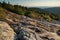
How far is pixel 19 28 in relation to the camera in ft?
41.5

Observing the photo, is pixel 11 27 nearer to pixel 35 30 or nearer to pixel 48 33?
pixel 35 30

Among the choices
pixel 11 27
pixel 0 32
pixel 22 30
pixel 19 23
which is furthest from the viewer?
pixel 19 23

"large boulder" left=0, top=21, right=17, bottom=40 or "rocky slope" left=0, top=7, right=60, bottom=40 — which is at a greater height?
"rocky slope" left=0, top=7, right=60, bottom=40

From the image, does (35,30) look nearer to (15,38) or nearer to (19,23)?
(19,23)

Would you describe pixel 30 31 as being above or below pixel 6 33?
above

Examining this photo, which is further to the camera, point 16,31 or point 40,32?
point 40,32

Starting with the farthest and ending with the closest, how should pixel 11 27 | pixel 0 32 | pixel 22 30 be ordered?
pixel 11 27 → pixel 22 30 → pixel 0 32

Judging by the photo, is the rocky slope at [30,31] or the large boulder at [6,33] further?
the rocky slope at [30,31]

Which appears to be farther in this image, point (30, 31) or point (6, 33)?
point (30, 31)

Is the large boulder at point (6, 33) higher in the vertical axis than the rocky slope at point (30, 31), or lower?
lower

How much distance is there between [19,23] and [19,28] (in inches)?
44.1

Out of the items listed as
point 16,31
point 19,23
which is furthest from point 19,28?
point 19,23

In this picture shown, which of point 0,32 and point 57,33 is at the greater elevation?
point 57,33

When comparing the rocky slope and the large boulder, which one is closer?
the large boulder
